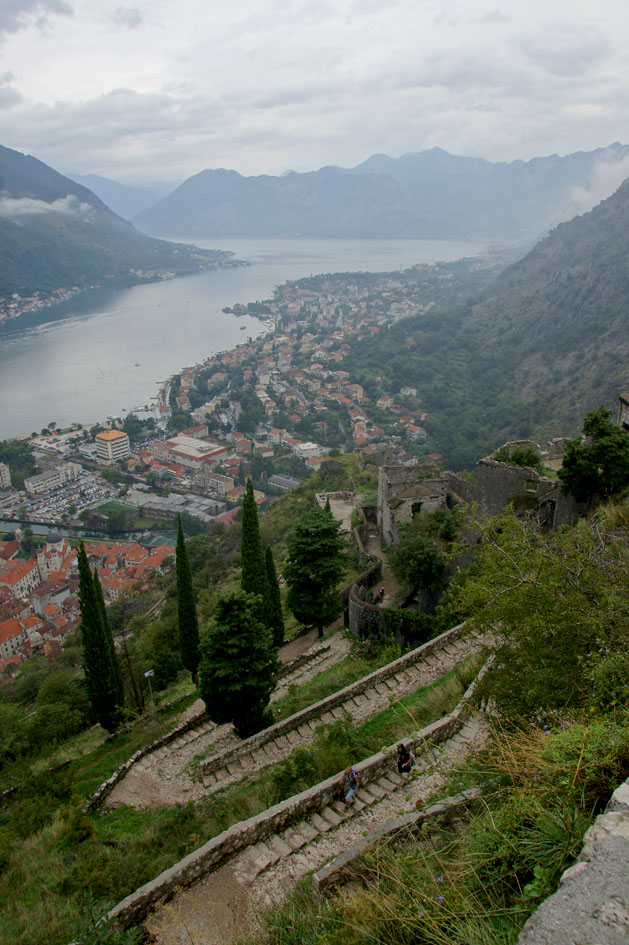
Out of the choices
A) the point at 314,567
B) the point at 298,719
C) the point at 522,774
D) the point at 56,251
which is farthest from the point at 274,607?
the point at 56,251

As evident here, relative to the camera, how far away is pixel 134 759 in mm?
9867

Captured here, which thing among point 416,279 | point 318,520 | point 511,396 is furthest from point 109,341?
point 318,520

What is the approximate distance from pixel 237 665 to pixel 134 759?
268cm

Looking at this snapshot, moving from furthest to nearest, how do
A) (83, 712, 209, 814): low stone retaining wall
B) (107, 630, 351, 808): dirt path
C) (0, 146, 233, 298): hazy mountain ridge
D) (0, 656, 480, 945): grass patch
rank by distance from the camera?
1. (0, 146, 233, 298): hazy mountain ridge
2. (83, 712, 209, 814): low stone retaining wall
3. (107, 630, 351, 808): dirt path
4. (0, 656, 480, 945): grass patch

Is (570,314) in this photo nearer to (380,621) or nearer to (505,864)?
(380,621)

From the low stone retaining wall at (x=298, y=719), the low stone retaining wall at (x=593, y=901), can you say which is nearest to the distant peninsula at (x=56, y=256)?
the low stone retaining wall at (x=298, y=719)

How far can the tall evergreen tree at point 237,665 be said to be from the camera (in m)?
9.06

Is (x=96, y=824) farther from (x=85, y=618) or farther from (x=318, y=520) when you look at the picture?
(x=318, y=520)

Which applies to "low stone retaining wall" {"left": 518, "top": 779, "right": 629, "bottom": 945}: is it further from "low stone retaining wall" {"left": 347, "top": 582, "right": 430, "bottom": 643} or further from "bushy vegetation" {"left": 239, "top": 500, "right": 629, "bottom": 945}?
"low stone retaining wall" {"left": 347, "top": 582, "right": 430, "bottom": 643}

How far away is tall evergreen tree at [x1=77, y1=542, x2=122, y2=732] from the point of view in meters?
11.8

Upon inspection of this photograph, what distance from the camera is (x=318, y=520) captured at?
13.3m

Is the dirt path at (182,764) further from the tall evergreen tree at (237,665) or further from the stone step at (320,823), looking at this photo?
the stone step at (320,823)

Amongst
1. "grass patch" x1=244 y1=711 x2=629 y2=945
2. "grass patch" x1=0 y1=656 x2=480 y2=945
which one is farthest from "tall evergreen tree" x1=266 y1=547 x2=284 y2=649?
"grass patch" x1=244 y1=711 x2=629 y2=945

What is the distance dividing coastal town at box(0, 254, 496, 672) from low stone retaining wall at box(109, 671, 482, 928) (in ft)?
73.7
